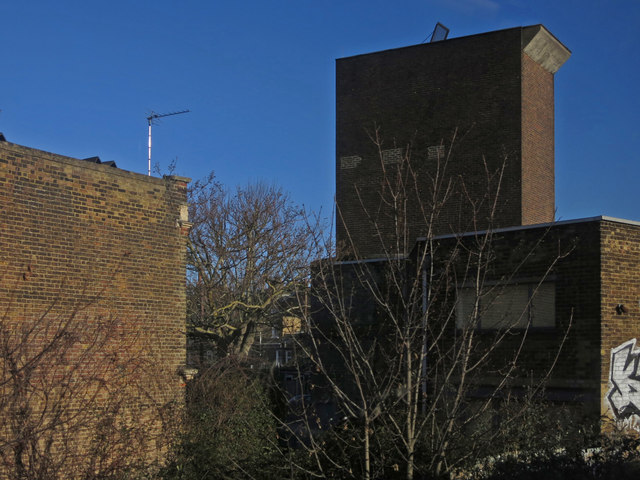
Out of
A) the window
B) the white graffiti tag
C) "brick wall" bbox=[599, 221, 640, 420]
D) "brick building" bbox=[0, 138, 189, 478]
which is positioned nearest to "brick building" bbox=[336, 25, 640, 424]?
the window

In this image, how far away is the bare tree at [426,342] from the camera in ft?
28.2

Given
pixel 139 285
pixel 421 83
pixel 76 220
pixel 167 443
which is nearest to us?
Result: pixel 167 443

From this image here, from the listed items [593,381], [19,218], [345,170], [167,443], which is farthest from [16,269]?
[345,170]

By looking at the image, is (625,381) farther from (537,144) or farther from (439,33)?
(439,33)

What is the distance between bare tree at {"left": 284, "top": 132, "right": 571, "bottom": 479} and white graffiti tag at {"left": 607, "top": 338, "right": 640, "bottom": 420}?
1216 millimetres

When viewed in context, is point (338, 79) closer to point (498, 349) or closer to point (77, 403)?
point (498, 349)

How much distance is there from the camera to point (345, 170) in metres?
28.6

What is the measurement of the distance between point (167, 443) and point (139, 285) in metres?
3.80

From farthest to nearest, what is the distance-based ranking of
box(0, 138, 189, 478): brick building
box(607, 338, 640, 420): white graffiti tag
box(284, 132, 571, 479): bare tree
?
box(607, 338, 640, 420): white graffiti tag → box(0, 138, 189, 478): brick building → box(284, 132, 571, 479): bare tree

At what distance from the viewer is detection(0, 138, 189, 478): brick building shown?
1321cm

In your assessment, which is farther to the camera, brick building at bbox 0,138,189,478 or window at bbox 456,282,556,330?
window at bbox 456,282,556,330

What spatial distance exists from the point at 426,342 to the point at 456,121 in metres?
17.8

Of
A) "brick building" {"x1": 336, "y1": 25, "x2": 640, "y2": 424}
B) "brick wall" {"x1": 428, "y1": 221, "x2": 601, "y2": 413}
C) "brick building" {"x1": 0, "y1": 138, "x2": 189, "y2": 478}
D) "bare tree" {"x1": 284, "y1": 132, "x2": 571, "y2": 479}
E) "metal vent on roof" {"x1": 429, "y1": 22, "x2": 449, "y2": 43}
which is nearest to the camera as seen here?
"bare tree" {"x1": 284, "y1": 132, "x2": 571, "y2": 479}

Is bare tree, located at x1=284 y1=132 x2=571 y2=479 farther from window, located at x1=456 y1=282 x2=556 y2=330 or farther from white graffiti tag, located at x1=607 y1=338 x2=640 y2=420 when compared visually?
white graffiti tag, located at x1=607 y1=338 x2=640 y2=420
